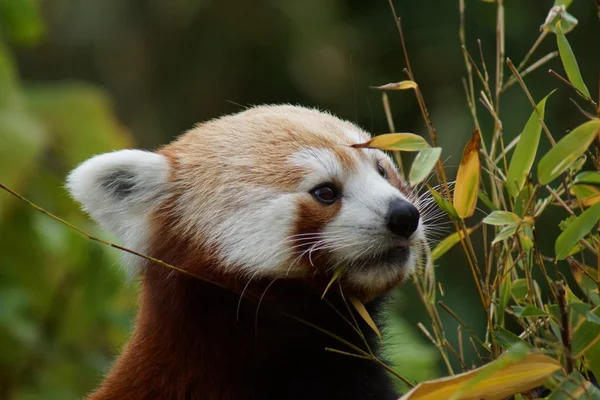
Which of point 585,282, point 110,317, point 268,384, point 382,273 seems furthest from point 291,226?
point 110,317

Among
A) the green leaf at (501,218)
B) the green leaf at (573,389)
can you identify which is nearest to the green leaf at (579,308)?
the green leaf at (573,389)

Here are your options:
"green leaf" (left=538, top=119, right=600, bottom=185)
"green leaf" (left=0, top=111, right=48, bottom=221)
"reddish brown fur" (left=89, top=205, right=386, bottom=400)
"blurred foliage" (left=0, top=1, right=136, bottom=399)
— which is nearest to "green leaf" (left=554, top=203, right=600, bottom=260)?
"green leaf" (left=538, top=119, right=600, bottom=185)

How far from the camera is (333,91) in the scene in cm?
926

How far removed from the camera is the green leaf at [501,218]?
1976 mm

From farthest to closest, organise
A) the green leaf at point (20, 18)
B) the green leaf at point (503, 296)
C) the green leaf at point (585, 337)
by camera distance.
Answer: the green leaf at point (20, 18) → the green leaf at point (503, 296) → the green leaf at point (585, 337)

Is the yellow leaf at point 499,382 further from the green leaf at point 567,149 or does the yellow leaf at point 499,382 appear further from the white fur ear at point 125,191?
the white fur ear at point 125,191

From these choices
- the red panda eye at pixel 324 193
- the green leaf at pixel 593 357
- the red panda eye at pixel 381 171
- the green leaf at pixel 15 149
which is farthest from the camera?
the green leaf at pixel 15 149

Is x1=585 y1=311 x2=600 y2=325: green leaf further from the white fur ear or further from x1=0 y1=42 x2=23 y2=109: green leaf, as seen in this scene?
x1=0 y1=42 x2=23 y2=109: green leaf

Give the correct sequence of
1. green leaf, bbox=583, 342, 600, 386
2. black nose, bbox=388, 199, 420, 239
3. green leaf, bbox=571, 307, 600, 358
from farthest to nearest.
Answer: black nose, bbox=388, 199, 420, 239, green leaf, bbox=583, 342, 600, 386, green leaf, bbox=571, 307, 600, 358

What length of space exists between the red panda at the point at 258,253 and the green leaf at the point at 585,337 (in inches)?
20.3

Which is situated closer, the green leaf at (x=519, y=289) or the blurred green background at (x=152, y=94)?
the green leaf at (x=519, y=289)

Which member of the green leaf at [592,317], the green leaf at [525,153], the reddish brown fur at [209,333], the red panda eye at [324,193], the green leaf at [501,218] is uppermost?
the green leaf at [525,153]

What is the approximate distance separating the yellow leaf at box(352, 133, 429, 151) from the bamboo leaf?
0.52 m

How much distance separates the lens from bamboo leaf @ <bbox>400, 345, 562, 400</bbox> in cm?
176
